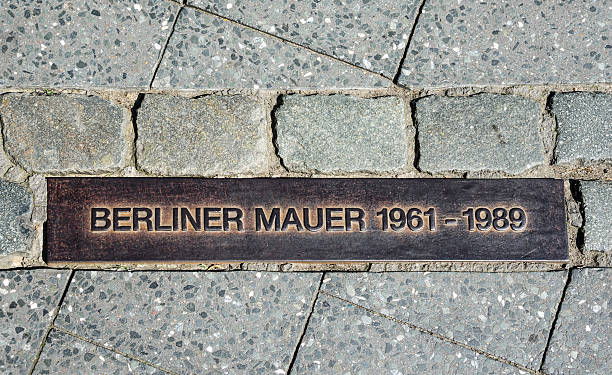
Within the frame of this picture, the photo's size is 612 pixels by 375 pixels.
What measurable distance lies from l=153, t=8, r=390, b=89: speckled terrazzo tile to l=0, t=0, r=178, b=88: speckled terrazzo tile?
0.09 metres

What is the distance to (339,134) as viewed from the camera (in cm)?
246

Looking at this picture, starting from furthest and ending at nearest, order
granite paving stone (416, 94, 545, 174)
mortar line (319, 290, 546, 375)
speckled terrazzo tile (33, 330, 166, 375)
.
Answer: granite paving stone (416, 94, 545, 174)
mortar line (319, 290, 546, 375)
speckled terrazzo tile (33, 330, 166, 375)

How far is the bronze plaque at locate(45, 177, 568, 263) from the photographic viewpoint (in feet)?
7.73

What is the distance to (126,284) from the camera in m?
2.34

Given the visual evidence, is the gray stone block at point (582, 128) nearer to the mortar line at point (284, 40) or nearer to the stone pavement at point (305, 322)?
the stone pavement at point (305, 322)

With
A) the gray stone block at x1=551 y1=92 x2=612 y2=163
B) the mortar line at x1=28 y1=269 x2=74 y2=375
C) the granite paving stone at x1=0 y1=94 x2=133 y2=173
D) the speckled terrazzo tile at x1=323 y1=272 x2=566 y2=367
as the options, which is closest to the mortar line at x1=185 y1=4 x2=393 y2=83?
the granite paving stone at x1=0 y1=94 x2=133 y2=173

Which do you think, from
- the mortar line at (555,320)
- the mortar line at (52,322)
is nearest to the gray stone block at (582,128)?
the mortar line at (555,320)

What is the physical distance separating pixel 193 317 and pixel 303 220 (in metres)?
0.61

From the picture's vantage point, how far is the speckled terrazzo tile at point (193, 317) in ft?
7.52

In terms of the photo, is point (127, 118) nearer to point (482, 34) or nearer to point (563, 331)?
point (482, 34)

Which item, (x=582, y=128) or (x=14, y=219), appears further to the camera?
(x=582, y=128)

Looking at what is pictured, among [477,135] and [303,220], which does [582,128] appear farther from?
[303,220]

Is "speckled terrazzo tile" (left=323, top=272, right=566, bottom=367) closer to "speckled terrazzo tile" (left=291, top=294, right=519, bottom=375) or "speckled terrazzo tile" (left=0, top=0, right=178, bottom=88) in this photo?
"speckled terrazzo tile" (left=291, top=294, right=519, bottom=375)

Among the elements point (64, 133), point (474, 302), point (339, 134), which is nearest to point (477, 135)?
point (339, 134)
